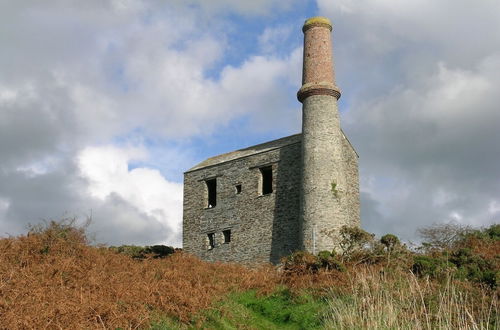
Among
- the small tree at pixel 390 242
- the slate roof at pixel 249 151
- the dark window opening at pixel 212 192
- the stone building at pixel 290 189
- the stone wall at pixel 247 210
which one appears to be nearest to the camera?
the small tree at pixel 390 242

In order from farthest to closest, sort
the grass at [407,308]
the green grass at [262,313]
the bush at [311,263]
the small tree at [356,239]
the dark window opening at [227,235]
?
the dark window opening at [227,235] → the small tree at [356,239] → the bush at [311,263] → the green grass at [262,313] → the grass at [407,308]

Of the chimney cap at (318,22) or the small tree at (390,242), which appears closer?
the small tree at (390,242)

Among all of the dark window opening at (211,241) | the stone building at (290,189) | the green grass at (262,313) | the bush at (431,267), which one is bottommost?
the green grass at (262,313)

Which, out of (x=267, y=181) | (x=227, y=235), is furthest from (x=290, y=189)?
(x=227, y=235)

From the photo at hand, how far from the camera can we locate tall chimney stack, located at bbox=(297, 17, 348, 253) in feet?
80.7

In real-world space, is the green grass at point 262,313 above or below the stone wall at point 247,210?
below

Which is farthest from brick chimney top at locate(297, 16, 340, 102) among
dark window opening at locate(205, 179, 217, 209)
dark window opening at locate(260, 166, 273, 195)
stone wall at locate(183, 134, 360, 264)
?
dark window opening at locate(205, 179, 217, 209)

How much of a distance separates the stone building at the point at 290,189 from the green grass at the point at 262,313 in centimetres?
1094

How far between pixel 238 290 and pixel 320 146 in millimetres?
13384

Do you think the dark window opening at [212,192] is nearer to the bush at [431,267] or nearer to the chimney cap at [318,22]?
the chimney cap at [318,22]

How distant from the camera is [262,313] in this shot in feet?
40.4

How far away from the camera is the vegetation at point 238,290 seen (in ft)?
30.5

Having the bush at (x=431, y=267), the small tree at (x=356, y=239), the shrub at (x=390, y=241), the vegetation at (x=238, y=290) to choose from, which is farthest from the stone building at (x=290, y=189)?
the bush at (x=431, y=267)

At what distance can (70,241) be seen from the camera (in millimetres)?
14172
